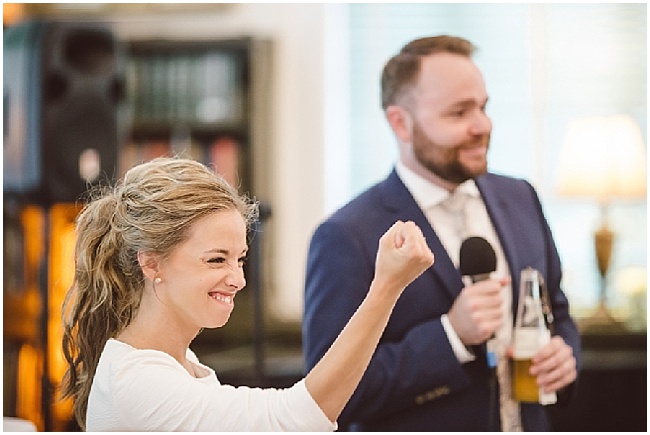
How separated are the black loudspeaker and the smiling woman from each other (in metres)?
1.21

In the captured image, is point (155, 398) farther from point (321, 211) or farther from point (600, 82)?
point (600, 82)

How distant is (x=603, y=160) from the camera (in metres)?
3.79

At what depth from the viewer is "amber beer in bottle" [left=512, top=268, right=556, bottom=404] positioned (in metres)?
1.57

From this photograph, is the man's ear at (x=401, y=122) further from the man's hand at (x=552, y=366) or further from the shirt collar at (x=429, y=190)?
the man's hand at (x=552, y=366)

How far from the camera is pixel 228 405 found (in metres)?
1.19

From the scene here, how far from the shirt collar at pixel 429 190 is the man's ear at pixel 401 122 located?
64mm

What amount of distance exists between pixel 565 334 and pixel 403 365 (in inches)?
12.5

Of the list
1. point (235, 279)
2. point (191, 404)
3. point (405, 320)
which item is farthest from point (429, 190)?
point (191, 404)

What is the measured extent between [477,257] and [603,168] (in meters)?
2.42

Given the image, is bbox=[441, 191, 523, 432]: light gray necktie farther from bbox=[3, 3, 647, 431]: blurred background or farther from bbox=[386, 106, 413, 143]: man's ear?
bbox=[3, 3, 647, 431]: blurred background

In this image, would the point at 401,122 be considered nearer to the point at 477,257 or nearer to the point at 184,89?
the point at 477,257

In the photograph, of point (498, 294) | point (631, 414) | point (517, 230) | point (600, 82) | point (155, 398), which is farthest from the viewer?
point (600, 82)

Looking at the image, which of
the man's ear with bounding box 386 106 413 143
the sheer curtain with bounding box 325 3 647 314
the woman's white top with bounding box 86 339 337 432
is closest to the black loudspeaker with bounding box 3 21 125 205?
the man's ear with bounding box 386 106 413 143

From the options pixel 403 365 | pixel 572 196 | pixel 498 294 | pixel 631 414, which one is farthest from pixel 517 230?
pixel 572 196
